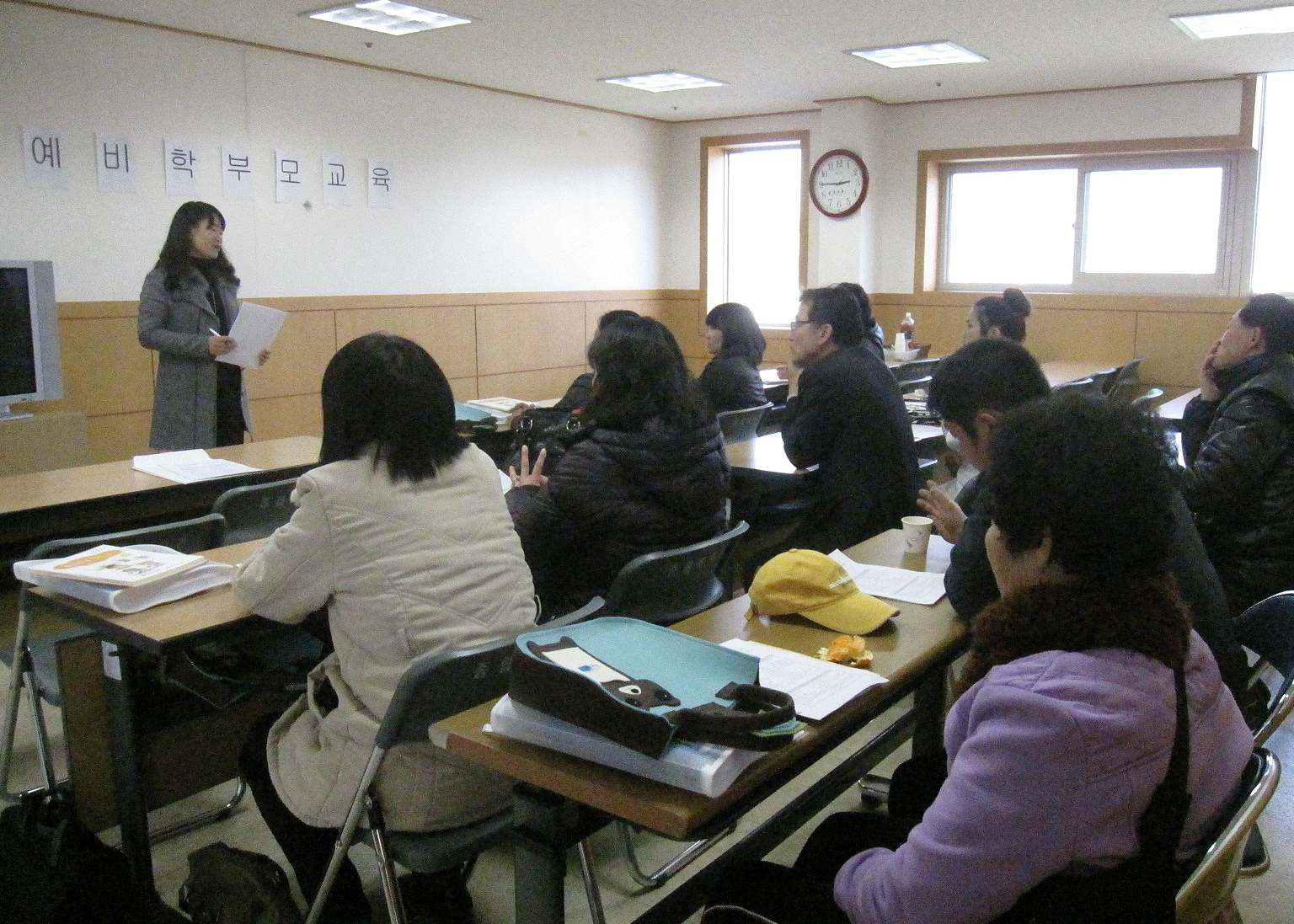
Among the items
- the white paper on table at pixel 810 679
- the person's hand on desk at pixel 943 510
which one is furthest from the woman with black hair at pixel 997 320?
the white paper on table at pixel 810 679

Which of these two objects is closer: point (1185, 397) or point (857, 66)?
point (1185, 397)

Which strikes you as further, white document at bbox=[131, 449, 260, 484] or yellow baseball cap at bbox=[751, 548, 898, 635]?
white document at bbox=[131, 449, 260, 484]

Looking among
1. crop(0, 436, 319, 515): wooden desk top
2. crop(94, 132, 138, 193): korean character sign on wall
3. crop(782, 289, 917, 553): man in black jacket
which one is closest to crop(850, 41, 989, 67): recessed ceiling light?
crop(782, 289, 917, 553): man in black jacket

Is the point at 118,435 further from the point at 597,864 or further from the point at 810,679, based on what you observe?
the point at 810,679

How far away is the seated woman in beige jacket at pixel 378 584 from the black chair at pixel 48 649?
601 mm

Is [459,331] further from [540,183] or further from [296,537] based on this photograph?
[296,537]

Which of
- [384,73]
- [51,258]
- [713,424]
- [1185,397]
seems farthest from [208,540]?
[1185,397]

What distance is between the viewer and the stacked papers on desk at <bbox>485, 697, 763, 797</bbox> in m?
1.24

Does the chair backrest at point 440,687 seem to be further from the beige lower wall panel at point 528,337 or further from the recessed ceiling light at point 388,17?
the beige lower wall panel at point 528,337

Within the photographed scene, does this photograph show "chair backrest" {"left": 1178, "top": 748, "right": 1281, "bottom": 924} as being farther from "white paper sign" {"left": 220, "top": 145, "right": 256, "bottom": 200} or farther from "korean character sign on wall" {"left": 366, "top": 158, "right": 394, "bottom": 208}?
"korean character sign on wall" {"left": 366, "top": 158, "right": 394, "bottom": 208}

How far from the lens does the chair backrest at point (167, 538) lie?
7.59ft

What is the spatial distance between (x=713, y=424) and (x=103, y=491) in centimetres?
177

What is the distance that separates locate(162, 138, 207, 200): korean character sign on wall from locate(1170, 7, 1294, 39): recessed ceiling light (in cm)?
495

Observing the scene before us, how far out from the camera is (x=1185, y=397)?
19.2 ft
